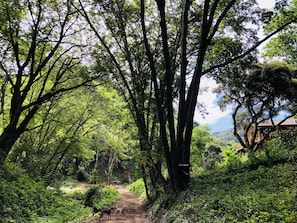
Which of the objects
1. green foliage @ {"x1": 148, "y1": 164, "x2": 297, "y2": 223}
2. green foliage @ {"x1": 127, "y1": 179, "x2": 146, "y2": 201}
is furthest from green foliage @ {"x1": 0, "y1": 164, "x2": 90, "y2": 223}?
green foliage @ {"x1": 127, "y1": 179, "x2": 146, "y2": 201}

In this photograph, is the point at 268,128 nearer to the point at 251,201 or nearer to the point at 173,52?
the point at 173,52

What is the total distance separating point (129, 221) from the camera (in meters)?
9.19

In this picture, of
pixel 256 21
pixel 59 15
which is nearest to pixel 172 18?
pixel 256 21

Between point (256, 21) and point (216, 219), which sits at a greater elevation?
point (256, 21)

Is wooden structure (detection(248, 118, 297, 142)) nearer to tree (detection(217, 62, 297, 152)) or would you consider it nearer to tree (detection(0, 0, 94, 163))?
tree (detection(217, 62, 297, 152))

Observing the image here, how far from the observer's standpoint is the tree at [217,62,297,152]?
43.5ft

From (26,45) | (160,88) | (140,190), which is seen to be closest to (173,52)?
(160,88)

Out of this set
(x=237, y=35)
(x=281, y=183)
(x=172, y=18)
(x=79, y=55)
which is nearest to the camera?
(x=281, y=183)

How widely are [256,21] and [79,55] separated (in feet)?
21.7

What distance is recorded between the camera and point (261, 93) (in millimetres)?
14328

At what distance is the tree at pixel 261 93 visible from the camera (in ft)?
43.5

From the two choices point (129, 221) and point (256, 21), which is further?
point (129, 221)

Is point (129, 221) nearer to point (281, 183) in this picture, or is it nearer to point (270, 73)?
point (281, 183)

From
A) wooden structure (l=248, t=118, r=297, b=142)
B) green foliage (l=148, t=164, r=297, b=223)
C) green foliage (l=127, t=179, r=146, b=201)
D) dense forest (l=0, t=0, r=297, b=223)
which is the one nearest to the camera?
green foliage (l=148, t=164, r=297, b=223)
